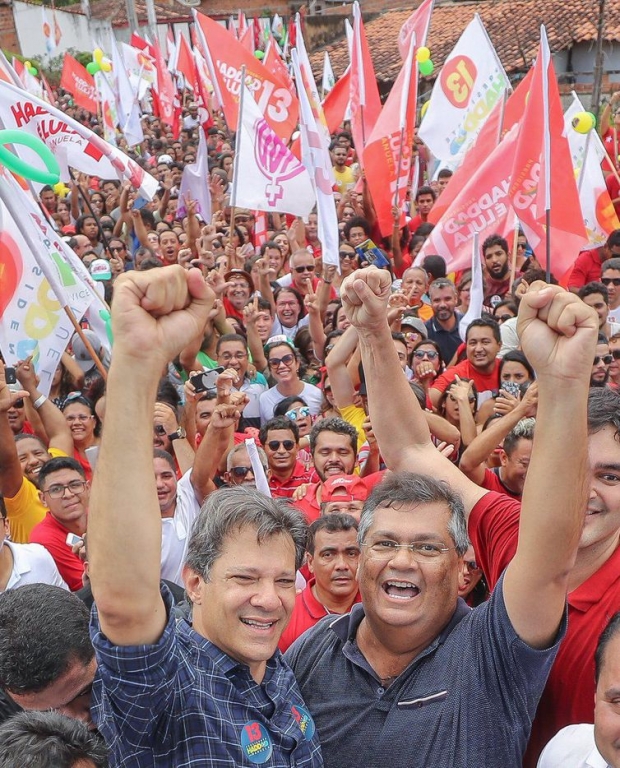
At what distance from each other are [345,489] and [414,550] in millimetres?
2068

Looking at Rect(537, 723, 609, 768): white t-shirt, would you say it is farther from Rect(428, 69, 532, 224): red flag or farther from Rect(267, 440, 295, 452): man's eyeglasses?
Rect(428, 69, 532, 224): red flag

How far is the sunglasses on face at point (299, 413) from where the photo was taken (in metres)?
5.80

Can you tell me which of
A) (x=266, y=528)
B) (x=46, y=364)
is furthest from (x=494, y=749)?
(x=46, y=364)

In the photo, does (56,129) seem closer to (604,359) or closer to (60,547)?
(60,547)

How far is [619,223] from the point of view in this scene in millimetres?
9023

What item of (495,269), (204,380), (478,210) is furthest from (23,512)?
(495,269)

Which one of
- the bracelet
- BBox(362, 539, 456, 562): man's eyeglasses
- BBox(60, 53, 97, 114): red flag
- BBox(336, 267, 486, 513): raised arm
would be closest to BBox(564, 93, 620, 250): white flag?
the bracelet

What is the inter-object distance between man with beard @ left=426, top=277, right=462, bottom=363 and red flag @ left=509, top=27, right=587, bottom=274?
2.81 feet

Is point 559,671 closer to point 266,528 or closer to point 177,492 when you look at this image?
point 266,528

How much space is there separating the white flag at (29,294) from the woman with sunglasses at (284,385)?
127 cm

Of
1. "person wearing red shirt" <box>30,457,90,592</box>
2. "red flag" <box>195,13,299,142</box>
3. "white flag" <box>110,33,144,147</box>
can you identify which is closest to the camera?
"person wearing red shirt" <box>30,457,90,592</box>

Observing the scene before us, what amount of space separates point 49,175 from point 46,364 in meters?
1.32

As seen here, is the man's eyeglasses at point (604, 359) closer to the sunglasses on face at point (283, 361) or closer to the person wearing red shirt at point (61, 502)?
the sunglasses on face at point (283, 361)

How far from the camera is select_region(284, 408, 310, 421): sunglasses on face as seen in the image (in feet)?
19.0
